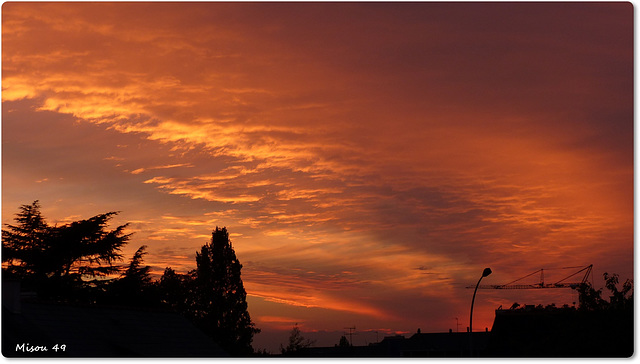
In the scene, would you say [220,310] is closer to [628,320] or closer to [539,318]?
[539,318]

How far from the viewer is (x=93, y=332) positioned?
31.6 m

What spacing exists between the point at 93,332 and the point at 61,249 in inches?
1239

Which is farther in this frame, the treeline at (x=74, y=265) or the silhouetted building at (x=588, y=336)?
the treeline at (x=74, y=265)

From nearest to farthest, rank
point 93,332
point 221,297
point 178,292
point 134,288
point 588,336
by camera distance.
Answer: point 93,332 < point 588,336 < point 134,288 < point 178,292 < point 221,297

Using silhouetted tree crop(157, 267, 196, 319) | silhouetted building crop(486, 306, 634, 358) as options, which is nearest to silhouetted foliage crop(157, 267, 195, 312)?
silhouetted tree crop(157, 267, 196, 319)

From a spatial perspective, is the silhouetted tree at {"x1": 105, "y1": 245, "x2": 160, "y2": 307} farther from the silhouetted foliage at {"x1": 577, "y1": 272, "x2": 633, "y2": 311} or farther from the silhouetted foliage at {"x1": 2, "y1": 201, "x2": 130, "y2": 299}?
the silhouetted foliage at {"x1": 577, "y1": 272, "x2": 633, "y2": 311}

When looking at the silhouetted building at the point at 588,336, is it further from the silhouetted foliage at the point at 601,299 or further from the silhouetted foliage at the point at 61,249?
the silhouetted foliage at the point at 61,249

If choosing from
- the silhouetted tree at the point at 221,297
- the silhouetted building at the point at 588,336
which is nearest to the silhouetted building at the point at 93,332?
the silhouetted building at the point at 588,336

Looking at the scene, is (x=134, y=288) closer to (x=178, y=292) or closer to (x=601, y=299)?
(x=178, y=292)

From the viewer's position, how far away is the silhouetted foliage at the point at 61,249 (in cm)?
5775

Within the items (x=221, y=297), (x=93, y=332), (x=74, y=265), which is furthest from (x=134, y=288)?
(x=93, y=332)

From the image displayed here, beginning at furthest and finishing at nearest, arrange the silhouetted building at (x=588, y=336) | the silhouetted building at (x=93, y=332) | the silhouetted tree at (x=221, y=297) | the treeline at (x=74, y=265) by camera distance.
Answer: the silhouetted tree at (x=221, y=297), the treeline at (x=74, y=265), the silhouetted building at (x=588, y=336), the silhouetted building at (x=93, y=332)

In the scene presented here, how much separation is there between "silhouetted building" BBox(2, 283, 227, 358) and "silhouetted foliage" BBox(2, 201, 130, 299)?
24.3 metres

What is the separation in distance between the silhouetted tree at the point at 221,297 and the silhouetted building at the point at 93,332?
3816cm
